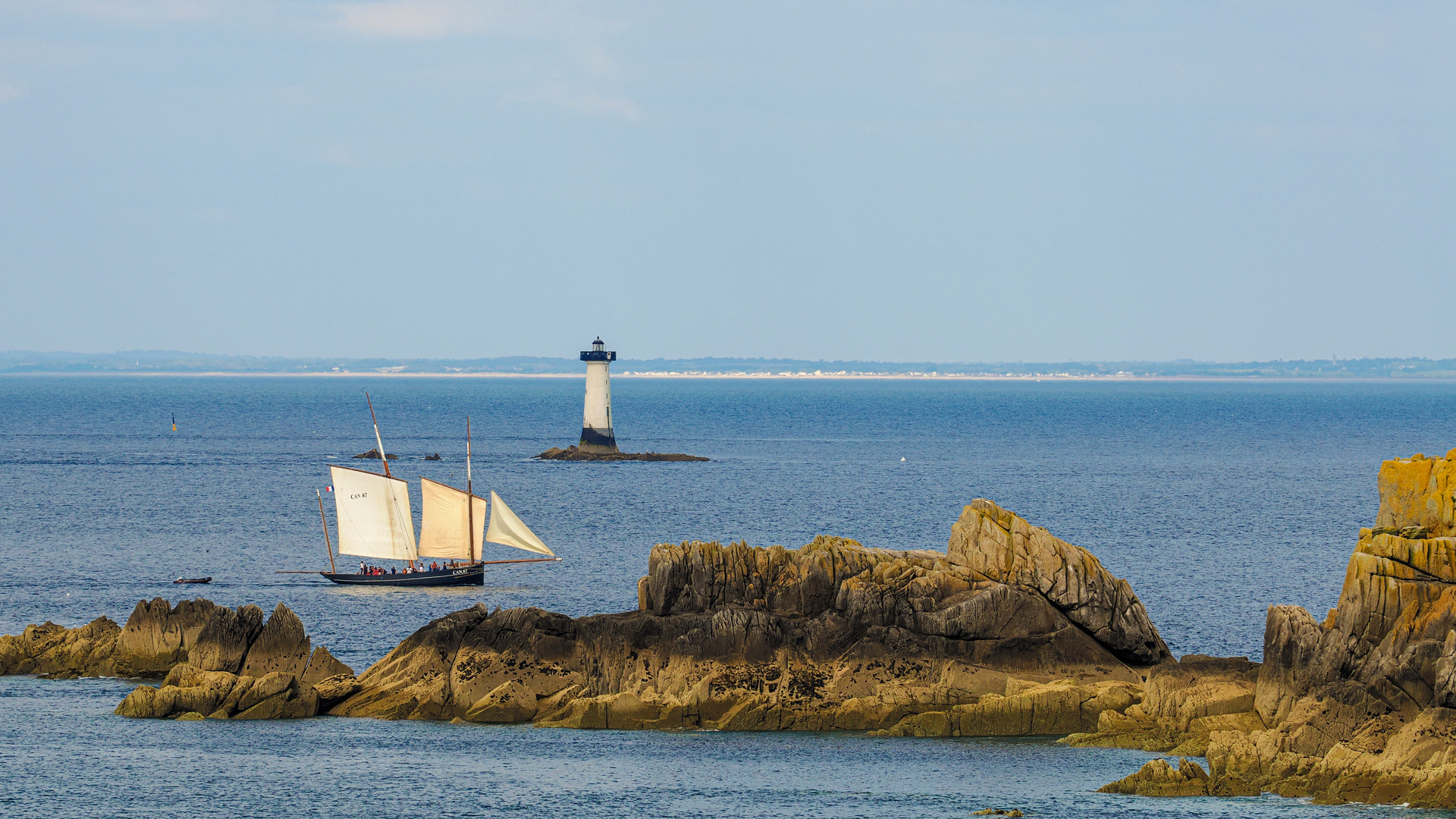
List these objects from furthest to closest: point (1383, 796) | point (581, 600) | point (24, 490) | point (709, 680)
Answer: point (24, 490), point (581, 600), point (709, 680), point (1383, 796)

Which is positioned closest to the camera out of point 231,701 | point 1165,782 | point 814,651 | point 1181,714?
point 1165,782

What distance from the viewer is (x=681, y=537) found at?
73500mm

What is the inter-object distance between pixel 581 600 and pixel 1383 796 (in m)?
31.0

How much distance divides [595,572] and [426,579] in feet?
21.4

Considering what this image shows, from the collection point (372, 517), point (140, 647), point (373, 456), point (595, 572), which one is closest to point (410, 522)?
point (372, 517)

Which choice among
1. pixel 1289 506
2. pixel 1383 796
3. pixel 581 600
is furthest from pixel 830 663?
pixel 1289 506

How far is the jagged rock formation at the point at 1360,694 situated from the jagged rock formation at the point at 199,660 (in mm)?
18495

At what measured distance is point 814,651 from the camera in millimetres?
38188

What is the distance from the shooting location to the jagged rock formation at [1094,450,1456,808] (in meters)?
30.6

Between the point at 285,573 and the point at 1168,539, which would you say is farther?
the point at 1168,539

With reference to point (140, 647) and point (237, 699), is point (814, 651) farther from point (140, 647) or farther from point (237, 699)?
point (140, 647)

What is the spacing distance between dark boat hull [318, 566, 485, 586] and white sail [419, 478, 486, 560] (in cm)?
251

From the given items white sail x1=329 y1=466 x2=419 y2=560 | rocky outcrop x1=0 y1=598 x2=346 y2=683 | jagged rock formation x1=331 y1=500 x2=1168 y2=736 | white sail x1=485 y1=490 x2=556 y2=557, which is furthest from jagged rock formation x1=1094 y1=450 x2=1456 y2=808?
white sail x1=329 y1=466 x2=419 y2=560

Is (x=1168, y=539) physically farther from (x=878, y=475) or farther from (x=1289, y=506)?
(x=878, y=475)
